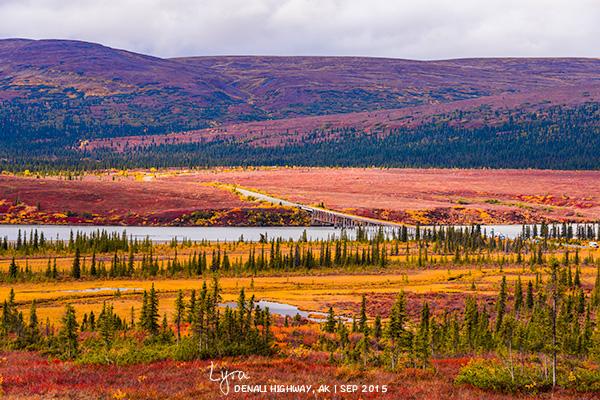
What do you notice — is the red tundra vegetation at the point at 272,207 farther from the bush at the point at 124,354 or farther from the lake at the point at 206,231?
the bush at the point at 124,354

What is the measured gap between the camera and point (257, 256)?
85.2 meters

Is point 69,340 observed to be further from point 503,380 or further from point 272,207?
point 272,207

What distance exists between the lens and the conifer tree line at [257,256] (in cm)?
7131

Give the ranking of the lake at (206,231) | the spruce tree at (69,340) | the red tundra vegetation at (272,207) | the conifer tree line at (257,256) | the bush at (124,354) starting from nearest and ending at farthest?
the bush at (124,354) → the spruce tree at (69,340) → the conifer tree line at (257,256) → the lake at (206,231) → the red tundra vegetation at (272,207)

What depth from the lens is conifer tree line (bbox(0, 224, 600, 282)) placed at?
71.3 metres

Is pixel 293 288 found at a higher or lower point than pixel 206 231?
higher

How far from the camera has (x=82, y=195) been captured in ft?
480

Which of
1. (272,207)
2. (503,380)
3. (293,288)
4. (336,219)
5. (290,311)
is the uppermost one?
(503,380)

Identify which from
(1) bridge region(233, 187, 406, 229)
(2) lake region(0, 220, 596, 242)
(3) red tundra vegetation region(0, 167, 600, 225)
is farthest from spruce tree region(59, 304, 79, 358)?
(3) red tundra vegetation region(0, 167, 600, 225)

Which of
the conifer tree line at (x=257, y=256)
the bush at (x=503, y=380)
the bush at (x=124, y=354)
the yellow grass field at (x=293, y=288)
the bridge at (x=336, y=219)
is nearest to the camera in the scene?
the bush at (x=503, y=380)

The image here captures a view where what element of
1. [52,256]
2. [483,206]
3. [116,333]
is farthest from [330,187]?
[116,333]

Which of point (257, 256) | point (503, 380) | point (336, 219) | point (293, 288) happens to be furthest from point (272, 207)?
point (503, 380)

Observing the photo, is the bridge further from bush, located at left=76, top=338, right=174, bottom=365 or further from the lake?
bush, located at left=76, top=338, right=174, bottom=365

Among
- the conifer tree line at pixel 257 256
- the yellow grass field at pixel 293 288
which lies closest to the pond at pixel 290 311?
the yellow grass field at pixel 293 288
